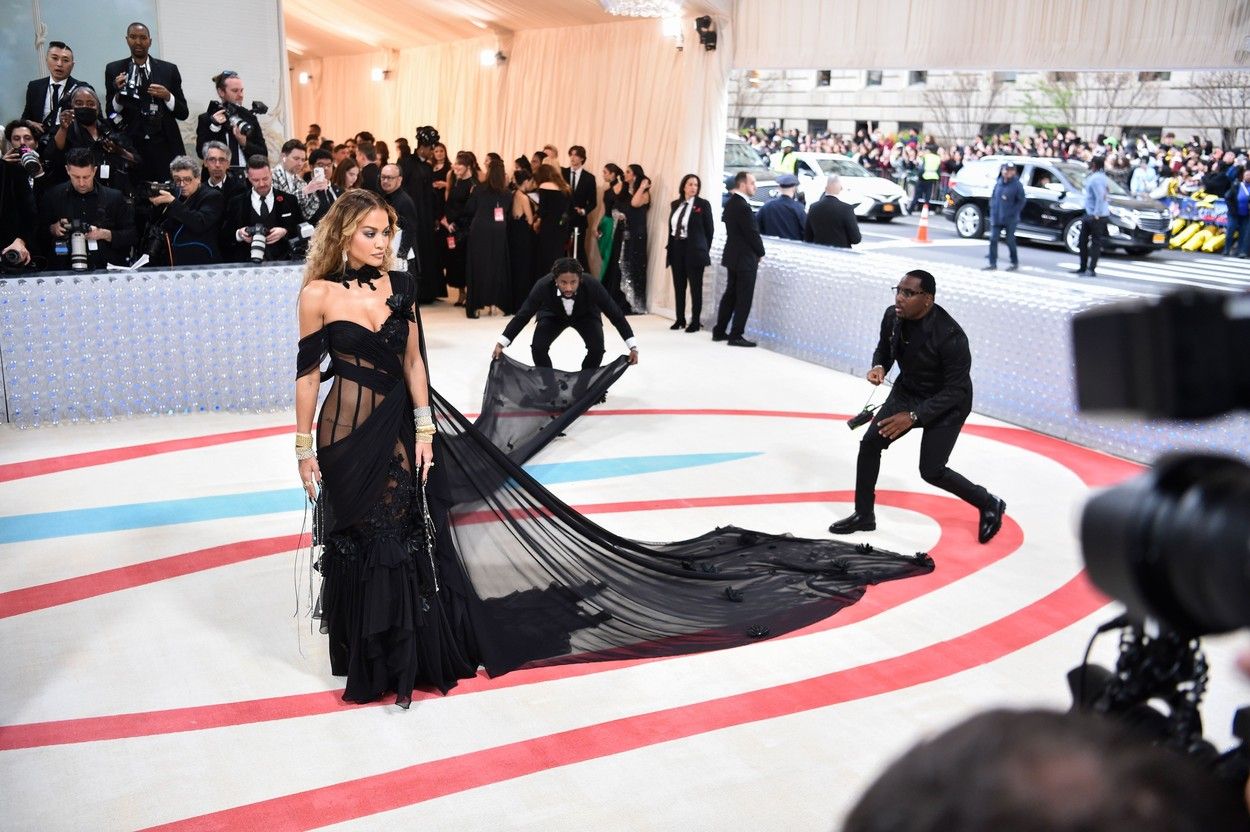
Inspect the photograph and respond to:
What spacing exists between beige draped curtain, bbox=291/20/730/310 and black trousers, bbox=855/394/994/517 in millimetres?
6036

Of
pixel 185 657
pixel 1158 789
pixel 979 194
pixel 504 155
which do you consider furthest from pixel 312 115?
pixel 1158 789

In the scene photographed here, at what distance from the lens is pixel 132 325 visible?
7238 mm

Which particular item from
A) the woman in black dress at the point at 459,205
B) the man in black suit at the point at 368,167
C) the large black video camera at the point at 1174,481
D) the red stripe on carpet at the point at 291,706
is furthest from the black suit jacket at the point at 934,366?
the woman in black dress at the point at 459,205

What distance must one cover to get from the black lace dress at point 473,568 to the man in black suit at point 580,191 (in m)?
7.68

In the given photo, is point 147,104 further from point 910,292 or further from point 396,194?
point 910,292

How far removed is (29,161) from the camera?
759 cm

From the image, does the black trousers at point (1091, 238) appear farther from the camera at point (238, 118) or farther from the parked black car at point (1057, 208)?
the camera at point (238, 118)

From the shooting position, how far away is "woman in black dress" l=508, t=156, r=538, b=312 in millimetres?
11797

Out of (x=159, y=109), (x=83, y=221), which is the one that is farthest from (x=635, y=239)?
(x=83, y=221)

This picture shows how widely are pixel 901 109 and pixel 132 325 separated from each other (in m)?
17.3

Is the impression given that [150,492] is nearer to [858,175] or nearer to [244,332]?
[244,332]

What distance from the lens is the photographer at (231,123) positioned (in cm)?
884

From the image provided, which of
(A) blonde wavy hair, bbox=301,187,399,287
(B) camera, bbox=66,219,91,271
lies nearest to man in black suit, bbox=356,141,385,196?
(B) camera, bbox=66,219,91,271

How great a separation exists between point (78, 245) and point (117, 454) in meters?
1.60
